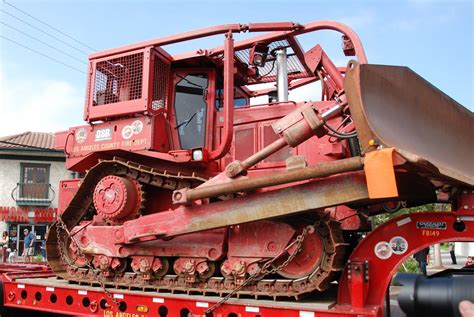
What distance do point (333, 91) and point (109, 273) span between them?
4.15 m

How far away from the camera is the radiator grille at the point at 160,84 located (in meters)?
6.86

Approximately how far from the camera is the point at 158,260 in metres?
6.37

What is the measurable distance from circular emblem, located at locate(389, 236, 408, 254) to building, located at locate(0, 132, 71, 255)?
24.4m

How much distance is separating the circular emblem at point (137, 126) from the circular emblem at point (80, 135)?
97 cm

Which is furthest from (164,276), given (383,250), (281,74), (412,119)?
(412,119)

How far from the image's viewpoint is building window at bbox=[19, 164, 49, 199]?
90.1ft

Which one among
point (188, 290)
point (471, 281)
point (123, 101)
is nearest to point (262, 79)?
point (123, 101)

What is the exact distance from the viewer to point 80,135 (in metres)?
7.27

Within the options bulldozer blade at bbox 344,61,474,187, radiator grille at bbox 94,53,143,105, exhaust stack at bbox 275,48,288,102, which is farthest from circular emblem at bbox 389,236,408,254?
radiator grille at bbox 94,53,143,105

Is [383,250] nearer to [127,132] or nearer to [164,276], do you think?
[164,276]

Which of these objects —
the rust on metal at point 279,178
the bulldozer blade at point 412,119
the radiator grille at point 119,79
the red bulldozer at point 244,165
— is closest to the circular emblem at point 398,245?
the red bulldozer at point 244,165

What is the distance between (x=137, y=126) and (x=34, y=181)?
23.6 meters

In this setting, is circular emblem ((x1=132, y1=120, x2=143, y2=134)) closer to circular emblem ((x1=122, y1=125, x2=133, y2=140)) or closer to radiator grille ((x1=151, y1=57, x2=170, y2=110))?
circular emblem ((x1=122, y1=125, x2=133, y2=140))

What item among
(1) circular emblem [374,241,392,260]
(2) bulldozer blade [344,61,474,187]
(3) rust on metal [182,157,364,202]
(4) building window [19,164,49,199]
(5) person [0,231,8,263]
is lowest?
(5) person [0,231,8,263]
